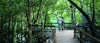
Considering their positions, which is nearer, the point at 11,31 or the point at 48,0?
the point at 11,31

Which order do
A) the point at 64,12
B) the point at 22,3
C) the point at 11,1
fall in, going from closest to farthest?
the point at 11,1
the point at 22,3
the point at 64,12

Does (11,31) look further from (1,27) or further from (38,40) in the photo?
(38,40)

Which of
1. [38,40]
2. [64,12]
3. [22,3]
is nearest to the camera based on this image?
[22,3]

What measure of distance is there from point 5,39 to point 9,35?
544 mm

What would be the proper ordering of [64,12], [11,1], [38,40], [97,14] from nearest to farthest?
[11,1] < [38,40] < [97,14] < [64,12]

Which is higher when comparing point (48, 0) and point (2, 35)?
point (48, 0)

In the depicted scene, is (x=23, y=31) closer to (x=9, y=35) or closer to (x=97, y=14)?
(x=9, y=35)

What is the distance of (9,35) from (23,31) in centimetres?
271

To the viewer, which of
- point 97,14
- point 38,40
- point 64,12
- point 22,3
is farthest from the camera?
point 64,12

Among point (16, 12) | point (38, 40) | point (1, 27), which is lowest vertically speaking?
point (38, 40)

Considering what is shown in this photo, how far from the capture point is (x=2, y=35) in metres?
19.8

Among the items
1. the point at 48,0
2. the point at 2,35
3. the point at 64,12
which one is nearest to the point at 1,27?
the point at 2,35

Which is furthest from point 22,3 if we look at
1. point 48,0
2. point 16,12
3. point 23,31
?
point 48,0

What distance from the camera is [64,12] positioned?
3403 cm
